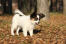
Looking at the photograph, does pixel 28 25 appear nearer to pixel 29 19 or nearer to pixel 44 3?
pixel 29 19

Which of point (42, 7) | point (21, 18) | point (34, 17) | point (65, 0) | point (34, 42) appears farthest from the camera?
point (65, 0)

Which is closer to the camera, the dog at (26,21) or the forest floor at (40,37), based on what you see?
the forest floor at (40,37)

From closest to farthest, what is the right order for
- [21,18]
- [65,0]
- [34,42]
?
[34,42]
[21,18]
[65,0]

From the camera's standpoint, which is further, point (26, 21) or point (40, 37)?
point (40, 37)

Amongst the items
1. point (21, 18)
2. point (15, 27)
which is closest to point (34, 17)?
point (21, 18)

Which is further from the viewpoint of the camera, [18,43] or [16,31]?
[16,31]

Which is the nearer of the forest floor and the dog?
the forest floor

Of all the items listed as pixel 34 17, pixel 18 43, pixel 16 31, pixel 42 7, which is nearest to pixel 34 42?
pixel 18 43

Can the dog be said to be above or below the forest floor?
above

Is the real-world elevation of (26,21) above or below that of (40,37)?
above

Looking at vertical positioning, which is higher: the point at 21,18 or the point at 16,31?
the point at 21,18

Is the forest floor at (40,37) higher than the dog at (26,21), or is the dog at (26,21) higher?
the dog at (26,21)

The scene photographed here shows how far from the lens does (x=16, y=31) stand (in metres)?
11.4

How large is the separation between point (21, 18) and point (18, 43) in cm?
221
